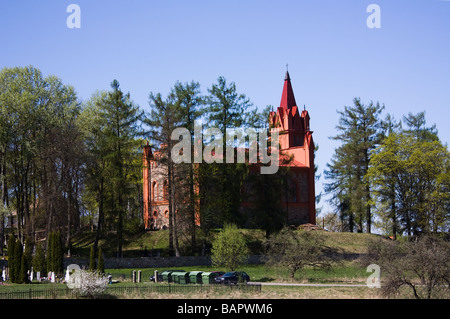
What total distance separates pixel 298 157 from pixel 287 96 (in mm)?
7676

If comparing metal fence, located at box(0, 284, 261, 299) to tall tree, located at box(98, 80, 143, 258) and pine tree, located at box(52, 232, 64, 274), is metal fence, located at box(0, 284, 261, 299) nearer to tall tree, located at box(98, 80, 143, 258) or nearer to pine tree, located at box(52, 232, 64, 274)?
pine tree, located at box(52, 232, 64, 274)

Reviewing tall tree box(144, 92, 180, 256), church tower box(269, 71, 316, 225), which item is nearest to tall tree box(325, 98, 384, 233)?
church tower box(269, 71, 316, 225)

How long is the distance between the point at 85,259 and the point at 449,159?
32.4 metres

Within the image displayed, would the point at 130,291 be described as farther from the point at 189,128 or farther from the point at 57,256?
the point at 189,128

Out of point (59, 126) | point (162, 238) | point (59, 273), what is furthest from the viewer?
point (162, 238)

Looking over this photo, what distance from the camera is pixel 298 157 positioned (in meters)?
62.5

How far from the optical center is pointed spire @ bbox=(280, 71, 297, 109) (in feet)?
214

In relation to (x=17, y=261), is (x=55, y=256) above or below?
below

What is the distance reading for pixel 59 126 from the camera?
1750 inches

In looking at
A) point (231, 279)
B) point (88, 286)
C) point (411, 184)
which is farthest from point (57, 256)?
point (411, 184)

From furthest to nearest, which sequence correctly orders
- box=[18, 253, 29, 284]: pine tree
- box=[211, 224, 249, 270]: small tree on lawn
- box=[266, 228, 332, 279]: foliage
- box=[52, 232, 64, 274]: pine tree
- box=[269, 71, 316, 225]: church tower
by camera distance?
box=[269, 71, 316, 225]: church tower < box=[211, 224, 249, 270]: small tree on lawn < box=[266, 228, 332, 279]: foliage < box=[52, 232, 64, 274]: pine tree < box=[18, 253, 29, 284]: pine tree

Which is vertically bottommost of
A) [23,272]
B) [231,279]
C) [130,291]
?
[231,279]

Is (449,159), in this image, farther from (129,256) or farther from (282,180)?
(129,256)
